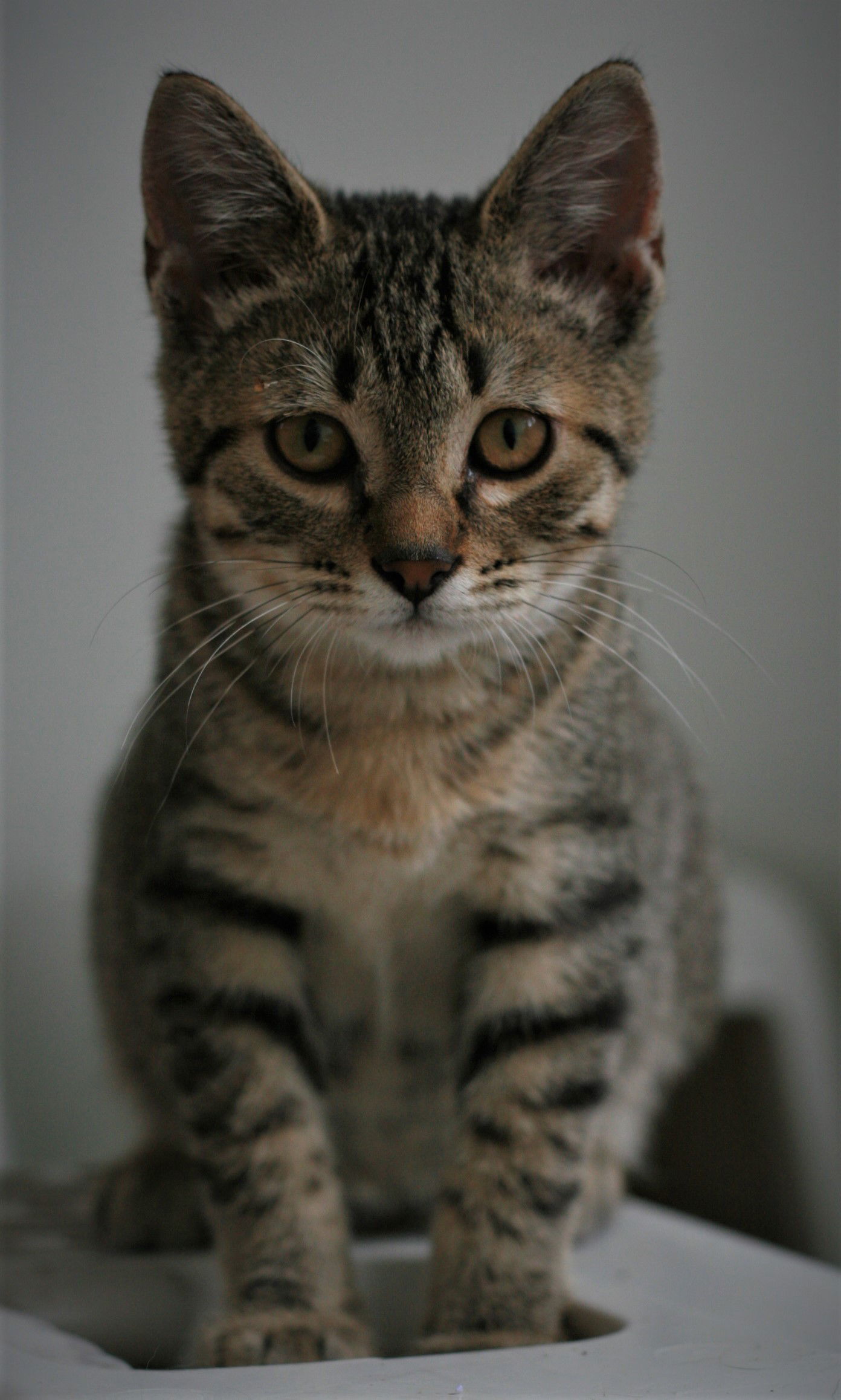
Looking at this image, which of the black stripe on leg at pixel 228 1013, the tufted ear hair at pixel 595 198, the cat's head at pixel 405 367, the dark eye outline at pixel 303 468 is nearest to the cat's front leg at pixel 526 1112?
the black stripe on leg at pixel 228 1013

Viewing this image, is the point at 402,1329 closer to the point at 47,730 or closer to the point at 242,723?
the point at 242,723

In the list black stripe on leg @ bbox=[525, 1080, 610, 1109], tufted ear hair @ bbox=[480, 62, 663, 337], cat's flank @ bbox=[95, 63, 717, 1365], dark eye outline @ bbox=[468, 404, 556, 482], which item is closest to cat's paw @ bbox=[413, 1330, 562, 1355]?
cat's flank @ bbox=[95, 63, 717, 1365]

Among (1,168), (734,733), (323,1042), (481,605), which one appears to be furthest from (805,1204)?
(1,168)

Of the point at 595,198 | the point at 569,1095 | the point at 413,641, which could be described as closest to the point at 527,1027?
the point at 569,1095

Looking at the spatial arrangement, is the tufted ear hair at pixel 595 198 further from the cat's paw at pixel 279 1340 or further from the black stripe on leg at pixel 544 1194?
the cat's paw at pixel 279 1340

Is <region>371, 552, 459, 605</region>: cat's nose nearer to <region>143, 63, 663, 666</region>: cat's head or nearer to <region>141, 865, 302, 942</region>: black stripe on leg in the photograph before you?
<region>143, 63, 663, 666</region>: cat's head

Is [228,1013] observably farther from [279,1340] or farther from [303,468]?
[303,468]
